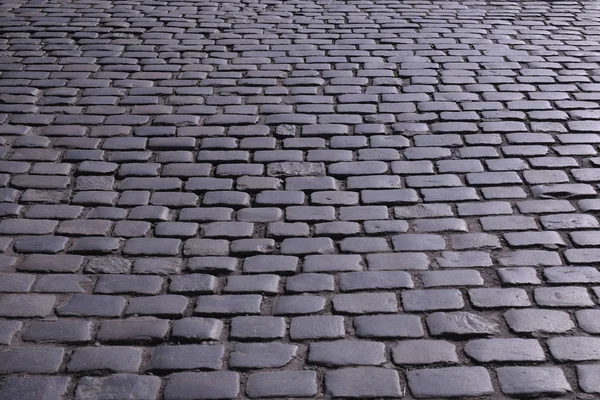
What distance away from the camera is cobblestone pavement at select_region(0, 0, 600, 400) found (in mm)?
2953

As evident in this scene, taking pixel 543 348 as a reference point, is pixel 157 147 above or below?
below

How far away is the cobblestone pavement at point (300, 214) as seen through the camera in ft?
9.69

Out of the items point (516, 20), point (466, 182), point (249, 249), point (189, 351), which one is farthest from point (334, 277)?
point (516, 20)

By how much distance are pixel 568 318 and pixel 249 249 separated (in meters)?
1.43

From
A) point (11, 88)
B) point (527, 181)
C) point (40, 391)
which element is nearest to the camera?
point (40, 391)

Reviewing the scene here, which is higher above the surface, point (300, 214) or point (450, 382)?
point (450, 382)

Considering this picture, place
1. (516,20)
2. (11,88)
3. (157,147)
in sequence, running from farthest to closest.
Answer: (516,20) → (11,88) → (157,147)

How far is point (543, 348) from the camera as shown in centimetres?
301

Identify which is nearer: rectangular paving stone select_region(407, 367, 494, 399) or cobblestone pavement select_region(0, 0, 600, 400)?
rectangular paving stone select_region(407, 367, 494, 399)

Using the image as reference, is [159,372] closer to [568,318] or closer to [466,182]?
[568,318]

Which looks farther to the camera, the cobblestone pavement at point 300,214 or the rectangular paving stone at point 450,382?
the cobblestone pavement at point 300,214

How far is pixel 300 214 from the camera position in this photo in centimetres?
401

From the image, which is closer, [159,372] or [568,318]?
[159,372]

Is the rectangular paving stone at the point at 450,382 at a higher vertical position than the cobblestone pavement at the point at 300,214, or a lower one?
higher
